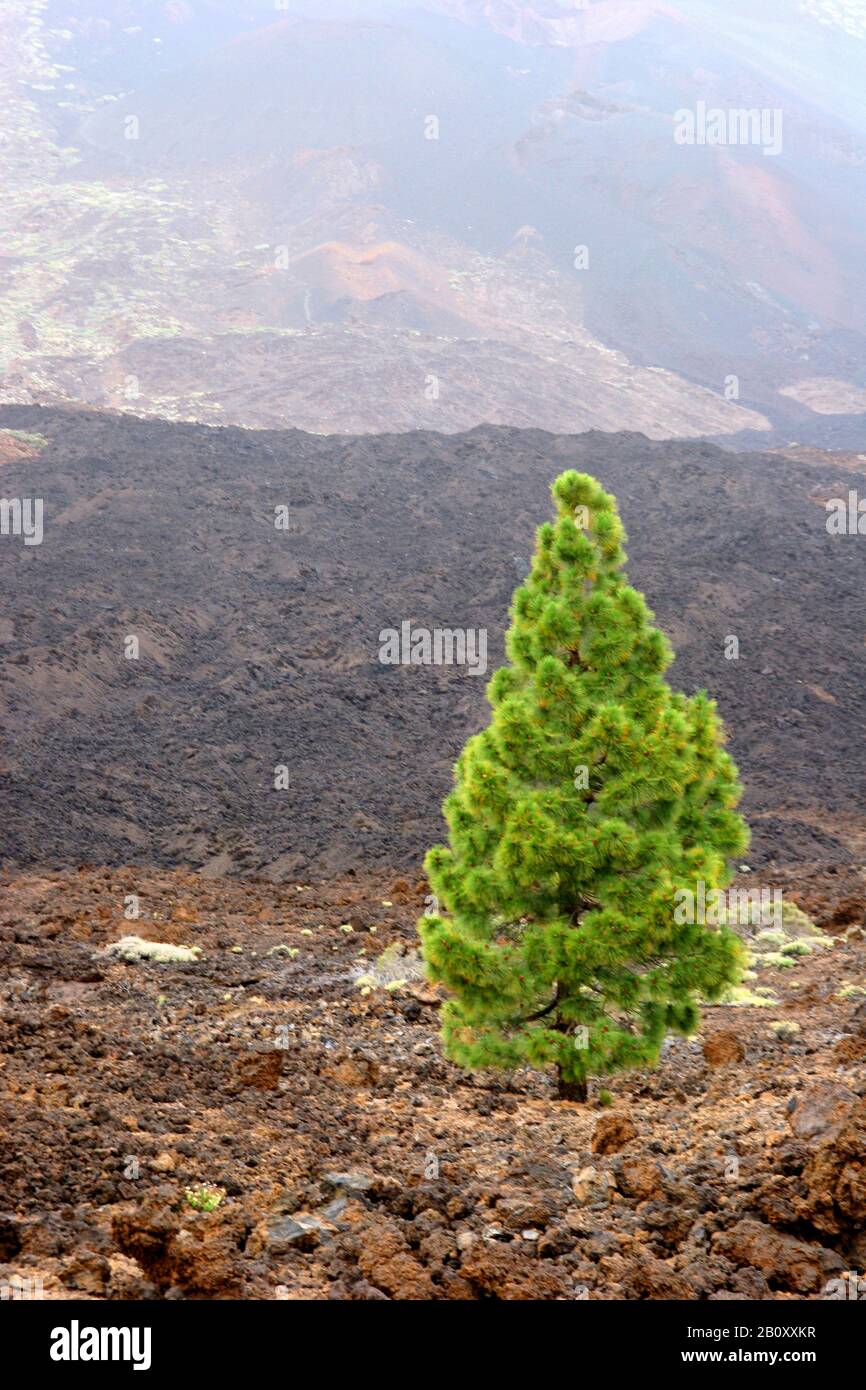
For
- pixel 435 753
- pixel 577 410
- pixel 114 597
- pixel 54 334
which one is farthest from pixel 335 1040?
pixel 54 334

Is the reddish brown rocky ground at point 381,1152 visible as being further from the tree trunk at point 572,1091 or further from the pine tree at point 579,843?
the pine tree at point 579,843

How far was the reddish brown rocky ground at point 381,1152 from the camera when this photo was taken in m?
4.89

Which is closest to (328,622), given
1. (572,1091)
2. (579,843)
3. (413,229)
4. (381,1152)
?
(572,1091)

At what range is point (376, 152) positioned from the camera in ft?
263

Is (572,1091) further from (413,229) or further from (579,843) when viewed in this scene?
(413,229)

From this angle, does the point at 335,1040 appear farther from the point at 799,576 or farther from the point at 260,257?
the point at 260,257

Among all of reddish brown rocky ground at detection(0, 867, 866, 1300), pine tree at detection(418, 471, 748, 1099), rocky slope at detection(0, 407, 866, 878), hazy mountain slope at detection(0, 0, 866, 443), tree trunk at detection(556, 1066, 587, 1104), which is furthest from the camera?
hazy mountain slope at detection(0, 0, 866, 443)

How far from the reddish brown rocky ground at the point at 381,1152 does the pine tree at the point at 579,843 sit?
71 cm

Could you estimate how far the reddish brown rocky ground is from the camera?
16.0ft

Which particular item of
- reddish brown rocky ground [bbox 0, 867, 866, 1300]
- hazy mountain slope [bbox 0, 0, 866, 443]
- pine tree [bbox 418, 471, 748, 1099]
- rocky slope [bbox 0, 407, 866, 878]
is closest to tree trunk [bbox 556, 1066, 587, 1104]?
reddish brown rocky ground [bbox 0, 867, 866, 1300]

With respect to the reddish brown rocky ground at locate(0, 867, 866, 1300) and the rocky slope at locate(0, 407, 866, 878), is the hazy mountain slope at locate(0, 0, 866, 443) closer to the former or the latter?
the rocky slope at locate(0, 407, 866, 878)

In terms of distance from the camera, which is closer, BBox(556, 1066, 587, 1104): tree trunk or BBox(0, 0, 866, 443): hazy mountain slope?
BBox(556, 1066, 587, 1104): tree trunk

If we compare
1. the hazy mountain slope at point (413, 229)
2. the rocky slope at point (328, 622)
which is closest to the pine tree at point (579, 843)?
the rocky slope at point (328, 622)

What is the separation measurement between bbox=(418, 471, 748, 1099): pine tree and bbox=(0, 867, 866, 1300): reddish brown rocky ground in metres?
0.71
